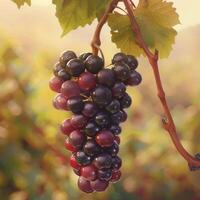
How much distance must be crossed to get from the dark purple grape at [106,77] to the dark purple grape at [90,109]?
4cm

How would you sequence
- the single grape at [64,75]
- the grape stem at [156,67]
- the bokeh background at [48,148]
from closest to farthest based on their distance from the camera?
the grape stem at [156,67], the single grape at [64,75], the bokeh background at [48,148]

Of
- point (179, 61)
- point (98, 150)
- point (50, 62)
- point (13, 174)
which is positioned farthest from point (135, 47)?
point (179, 61)

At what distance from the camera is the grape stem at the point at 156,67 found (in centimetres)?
82

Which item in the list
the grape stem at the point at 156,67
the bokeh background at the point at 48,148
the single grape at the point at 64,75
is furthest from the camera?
the bokeh background at the point at 48,148

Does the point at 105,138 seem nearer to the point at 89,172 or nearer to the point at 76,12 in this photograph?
the point at 89,172

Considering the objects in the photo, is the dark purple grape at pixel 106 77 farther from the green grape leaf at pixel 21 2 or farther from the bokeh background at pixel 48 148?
the bokeh background at pixel 48 148

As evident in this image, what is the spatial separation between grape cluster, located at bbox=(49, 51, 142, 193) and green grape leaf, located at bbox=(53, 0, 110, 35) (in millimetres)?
47

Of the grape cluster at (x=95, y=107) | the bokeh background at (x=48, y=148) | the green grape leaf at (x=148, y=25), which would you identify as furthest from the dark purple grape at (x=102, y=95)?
the bokeh background at (x=48, y=148)

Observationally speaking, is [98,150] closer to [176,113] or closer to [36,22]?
[176,113]

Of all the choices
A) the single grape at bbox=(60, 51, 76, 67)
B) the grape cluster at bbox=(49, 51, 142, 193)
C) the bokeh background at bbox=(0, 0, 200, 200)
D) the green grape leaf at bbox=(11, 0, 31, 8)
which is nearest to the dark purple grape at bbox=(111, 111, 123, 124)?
the grape cluster at bbox=(49, 51, 142, 193)

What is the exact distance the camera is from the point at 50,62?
409cm

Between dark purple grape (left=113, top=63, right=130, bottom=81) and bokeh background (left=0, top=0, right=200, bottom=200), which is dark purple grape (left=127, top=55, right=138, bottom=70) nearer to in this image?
dark purple grape (left=113, top=63, right=130, bottom=81)

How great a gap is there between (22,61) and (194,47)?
23.3 feet

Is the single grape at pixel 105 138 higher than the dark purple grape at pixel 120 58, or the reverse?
the dark purple grape at pixel 120 58
